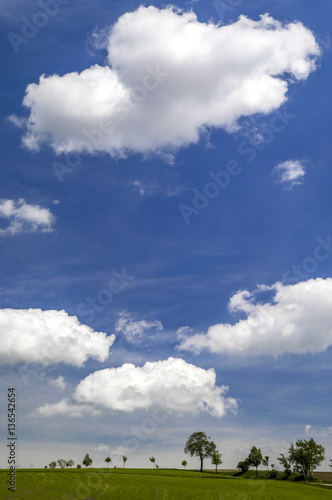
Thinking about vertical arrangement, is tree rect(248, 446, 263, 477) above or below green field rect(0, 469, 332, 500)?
below

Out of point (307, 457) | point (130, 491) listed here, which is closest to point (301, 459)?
point (307, 457)

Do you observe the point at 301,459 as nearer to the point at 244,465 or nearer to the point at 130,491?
the point at 244,465

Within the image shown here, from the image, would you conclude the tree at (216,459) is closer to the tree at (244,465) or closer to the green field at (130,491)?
the tree at (244,465)

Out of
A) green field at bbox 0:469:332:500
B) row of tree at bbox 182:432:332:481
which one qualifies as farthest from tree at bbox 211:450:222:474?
green field at bbox 0:469:332:500

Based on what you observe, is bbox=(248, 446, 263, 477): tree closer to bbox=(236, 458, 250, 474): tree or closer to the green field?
bbox=(236, 458, 250, 474): tree

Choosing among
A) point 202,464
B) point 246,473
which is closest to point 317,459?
point 246,473

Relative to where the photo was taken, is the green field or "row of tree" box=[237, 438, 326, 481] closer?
the green field

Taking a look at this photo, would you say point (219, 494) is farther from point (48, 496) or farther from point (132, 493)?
point (48, 496)

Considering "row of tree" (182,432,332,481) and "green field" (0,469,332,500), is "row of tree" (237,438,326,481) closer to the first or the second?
"row of tree" (182,432,332,481)

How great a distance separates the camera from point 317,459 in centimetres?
19325

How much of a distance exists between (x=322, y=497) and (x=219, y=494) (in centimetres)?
2895

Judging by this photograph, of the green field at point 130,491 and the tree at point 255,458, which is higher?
the green field at point 130,491

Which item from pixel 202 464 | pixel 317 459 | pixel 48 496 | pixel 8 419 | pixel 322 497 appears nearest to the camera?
pixel 8 419

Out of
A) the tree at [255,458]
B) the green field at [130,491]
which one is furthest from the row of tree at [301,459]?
the green field at [130,491]
